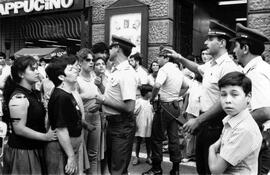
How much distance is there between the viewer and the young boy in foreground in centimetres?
233

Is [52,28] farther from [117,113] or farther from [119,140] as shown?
[119,140]

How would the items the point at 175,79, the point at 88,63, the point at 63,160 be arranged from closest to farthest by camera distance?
the point at 63,160
the point at 88,63
the point at 175,79

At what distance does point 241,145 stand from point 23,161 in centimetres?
185

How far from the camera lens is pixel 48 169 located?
3.12 meters

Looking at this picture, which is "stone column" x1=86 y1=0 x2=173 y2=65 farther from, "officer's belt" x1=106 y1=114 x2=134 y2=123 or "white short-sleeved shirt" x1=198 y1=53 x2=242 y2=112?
"white short-sleeved shirt" x1=198 y1=53 x2=242 y2=112

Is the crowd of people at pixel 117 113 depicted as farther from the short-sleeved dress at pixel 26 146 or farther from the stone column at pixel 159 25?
the stone column at pixel 159 25

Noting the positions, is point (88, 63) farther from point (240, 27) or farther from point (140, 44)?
point (140, 44)

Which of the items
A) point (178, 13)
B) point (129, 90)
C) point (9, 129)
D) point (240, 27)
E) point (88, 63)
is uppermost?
point (178, 13)

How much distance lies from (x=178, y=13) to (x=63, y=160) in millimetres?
6330

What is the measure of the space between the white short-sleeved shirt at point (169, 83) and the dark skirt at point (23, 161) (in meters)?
3.11

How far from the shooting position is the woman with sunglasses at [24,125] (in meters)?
3.04

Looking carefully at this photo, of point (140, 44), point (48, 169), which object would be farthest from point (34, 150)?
point (140, 44)

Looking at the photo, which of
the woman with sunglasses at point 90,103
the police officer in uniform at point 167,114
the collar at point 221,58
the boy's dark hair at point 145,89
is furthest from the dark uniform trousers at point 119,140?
the boy's dark hair at point 145,89

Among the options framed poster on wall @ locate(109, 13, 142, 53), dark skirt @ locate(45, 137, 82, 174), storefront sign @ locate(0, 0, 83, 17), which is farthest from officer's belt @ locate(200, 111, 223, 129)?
storefront sign @ locate(0, 0, 83, 17)
